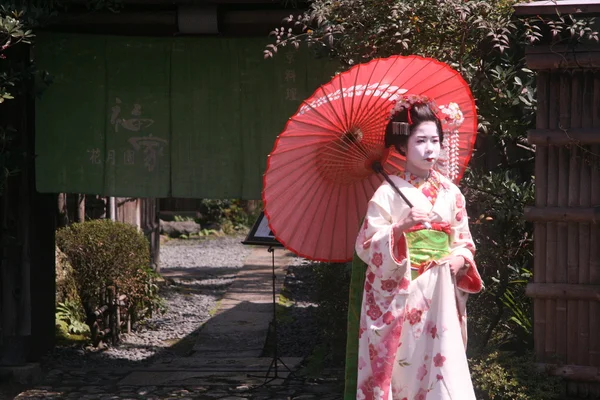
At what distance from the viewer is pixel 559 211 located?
6.96m

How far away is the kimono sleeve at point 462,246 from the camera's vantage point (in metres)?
5.79

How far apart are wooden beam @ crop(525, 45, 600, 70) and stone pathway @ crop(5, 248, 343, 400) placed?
3.35 m

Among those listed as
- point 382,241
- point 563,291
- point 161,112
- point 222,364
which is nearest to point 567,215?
point 563,291

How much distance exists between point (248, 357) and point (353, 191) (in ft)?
14.8

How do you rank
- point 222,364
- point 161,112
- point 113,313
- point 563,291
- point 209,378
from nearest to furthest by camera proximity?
point 563,291
point 161,112
point 209,378
point 222,364
point 113,313

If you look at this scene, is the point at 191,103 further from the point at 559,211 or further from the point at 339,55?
the point at 559,211

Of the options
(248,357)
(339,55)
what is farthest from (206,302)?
(339,55)

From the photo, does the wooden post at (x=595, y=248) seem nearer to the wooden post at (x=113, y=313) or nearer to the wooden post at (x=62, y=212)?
the wooden post at (x=113, y=313)

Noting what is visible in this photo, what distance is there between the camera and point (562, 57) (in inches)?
271

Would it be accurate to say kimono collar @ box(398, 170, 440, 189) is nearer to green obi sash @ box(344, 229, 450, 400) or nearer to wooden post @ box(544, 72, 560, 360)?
green obi sash @ box(344, 229, 450, 400)

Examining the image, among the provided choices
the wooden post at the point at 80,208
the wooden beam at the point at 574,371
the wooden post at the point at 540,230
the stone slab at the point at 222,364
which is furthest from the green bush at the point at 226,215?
the wooden beam at the point at 574,371

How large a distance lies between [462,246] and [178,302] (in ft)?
28.3

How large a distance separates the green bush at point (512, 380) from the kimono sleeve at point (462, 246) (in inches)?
50.7

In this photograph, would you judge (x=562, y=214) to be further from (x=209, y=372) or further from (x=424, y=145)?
(x=209, y=372)
